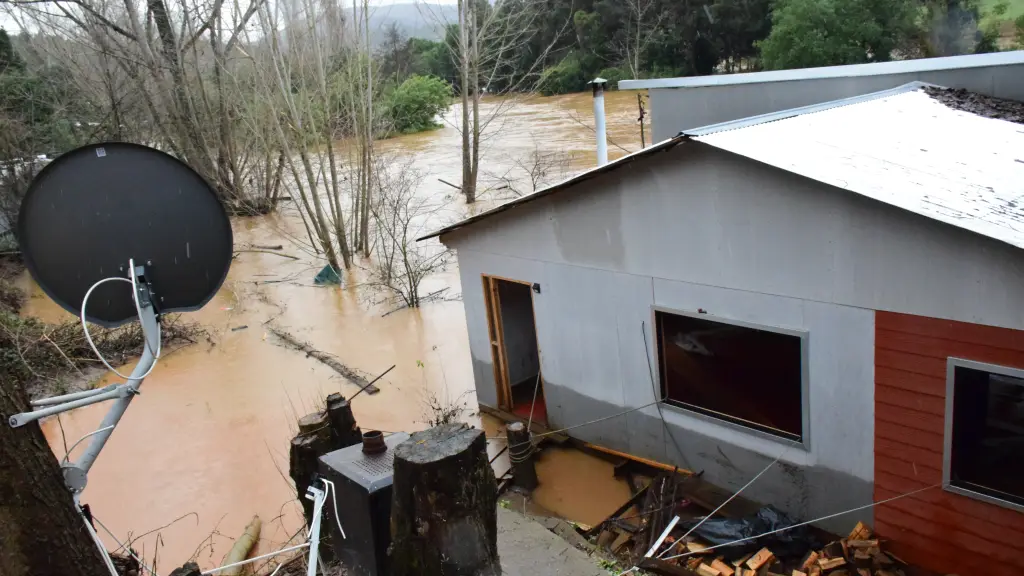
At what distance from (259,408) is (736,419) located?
8166mm

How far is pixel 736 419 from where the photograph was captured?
7.37 m

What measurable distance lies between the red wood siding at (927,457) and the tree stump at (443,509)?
14.7 ft

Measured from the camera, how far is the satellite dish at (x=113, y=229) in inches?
132

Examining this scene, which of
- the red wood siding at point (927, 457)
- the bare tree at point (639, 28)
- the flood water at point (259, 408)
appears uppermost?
the bare tree at point (639, 28)

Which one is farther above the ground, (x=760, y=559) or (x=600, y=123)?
(x=600, y=123)

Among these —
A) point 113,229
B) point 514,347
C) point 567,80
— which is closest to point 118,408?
point 113,229

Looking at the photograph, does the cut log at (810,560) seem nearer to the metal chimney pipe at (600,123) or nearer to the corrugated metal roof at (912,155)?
the corrugated metal roof at (912,155)

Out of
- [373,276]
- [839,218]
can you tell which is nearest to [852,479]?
[839,218]

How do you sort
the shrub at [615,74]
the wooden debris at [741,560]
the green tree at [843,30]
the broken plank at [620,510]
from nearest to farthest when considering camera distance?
the wooden debris at [741,560], the broken plank at [620,510], the green tree at [843,30], the shrub at [615,74]

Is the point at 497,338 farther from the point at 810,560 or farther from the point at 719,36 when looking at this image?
the point at 719,36

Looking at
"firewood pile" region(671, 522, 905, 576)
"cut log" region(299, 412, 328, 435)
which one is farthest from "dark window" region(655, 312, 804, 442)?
"cut log" region(299, 412, 328, 435)

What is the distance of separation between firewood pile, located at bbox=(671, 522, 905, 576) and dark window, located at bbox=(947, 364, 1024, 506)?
0.89 m

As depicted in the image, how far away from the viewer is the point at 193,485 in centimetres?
1006

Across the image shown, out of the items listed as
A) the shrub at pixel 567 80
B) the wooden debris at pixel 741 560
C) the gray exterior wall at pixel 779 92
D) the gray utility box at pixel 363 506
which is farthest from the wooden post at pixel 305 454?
the shrub at pixel 567 80
